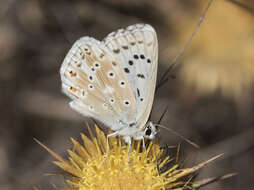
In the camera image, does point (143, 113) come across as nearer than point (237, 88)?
Yes

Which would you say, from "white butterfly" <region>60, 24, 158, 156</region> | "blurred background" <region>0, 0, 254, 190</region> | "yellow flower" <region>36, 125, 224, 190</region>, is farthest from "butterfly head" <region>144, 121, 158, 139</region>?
"blurred background" <region>0, 0, 254, 190</region>

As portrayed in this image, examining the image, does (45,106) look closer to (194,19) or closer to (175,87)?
(175,87)

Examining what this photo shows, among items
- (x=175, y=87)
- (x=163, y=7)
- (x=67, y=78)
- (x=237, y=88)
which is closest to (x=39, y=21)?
(x=163, y=7)

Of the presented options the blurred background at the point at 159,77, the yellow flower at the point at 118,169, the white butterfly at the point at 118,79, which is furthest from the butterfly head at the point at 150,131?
the blurred background at the point at 159,77

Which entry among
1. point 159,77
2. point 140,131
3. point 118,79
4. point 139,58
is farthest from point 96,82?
point 159,77

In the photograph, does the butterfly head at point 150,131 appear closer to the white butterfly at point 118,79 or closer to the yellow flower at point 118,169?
the white butterfly at point 118,79

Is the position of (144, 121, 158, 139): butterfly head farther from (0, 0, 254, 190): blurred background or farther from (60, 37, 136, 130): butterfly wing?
(0, 0, 254, 190): blurred background

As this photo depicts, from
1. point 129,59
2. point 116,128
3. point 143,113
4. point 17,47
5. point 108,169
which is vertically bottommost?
point 17,47
